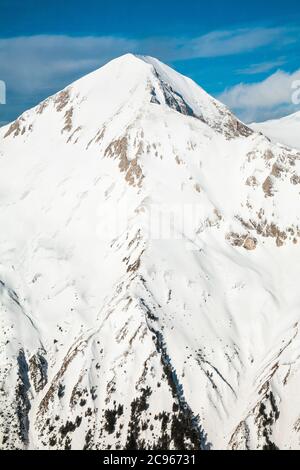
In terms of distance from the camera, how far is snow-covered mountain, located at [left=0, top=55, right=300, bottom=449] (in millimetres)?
70750

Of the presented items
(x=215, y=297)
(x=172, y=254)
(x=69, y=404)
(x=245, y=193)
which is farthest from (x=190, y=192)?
(x=69, y=404)

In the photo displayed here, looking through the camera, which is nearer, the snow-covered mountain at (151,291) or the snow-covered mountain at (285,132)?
the snow-covered mountain at (151,291)

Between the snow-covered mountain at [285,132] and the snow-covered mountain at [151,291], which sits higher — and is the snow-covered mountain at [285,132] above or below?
above

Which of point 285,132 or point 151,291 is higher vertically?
point 285,132

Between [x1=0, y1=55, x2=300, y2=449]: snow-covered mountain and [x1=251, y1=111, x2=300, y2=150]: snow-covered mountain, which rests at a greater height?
[x1=251, y1=111, x2=300, y2=150]: snow-covered mountain

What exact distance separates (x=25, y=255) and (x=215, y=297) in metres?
39.0

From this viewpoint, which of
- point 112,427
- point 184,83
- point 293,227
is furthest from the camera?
point 184,83

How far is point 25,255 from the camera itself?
100 meters

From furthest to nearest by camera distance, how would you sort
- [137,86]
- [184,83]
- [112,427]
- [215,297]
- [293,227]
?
[184,83]
[137,86]
[293,227]
[215,297]
[112,427]

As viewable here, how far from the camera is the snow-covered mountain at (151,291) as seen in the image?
70750 mm

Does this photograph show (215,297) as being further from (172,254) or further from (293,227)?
(293,227)

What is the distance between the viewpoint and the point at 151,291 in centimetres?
8231

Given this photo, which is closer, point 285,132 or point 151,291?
point 151,291

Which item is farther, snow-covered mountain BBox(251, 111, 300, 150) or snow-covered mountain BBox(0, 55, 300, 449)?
snow-covered mountain BBox(251, 111, 300, 150)
